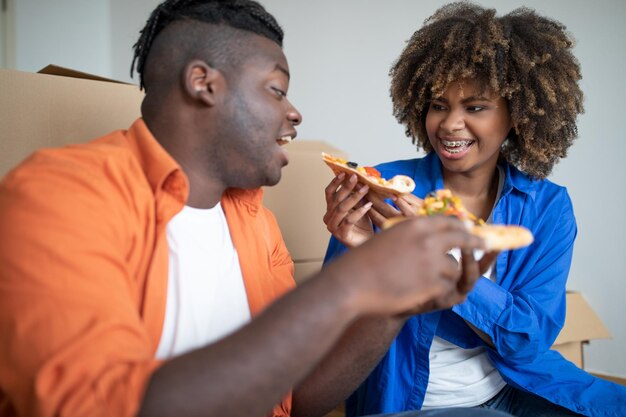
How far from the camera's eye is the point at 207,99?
102 cm

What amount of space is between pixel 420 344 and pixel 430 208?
0.54 m

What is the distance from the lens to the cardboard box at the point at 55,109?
134 centimetres

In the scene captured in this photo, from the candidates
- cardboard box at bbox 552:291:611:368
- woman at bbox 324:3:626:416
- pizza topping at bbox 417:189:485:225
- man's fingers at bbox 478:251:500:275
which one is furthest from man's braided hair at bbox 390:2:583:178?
cardboard box at bbox 552:291:611:368

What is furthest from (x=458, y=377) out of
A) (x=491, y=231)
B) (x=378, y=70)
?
(x=378, y=70)

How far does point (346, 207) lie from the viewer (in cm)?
139

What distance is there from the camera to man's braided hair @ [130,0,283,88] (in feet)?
3.59

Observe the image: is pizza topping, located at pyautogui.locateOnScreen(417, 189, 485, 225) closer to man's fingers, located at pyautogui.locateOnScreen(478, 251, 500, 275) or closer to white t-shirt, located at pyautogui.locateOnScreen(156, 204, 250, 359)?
man's fingers, located at pyautogui.locateOnScreen(478, 251, 500, 275)

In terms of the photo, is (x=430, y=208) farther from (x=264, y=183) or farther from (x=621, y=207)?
(x=621, y=207)

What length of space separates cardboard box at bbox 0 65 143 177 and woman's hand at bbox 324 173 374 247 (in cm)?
55

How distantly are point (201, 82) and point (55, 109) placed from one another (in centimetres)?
54

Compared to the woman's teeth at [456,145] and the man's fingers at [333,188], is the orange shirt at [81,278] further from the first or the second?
the woman's teeth at [456,145]

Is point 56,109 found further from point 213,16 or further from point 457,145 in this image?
point 457,145

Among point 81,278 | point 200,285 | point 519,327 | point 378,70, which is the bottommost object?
point 519,327

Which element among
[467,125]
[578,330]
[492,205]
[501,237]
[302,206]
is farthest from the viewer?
[578,330]
